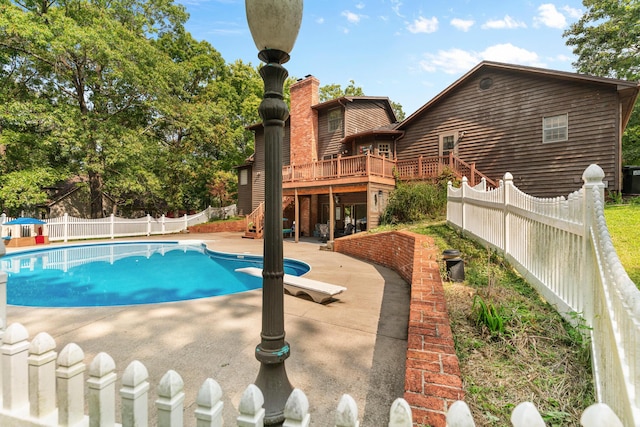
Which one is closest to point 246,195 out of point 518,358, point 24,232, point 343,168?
point 343,168

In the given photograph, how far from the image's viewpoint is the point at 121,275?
954cm

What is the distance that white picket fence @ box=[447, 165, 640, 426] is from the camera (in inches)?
47.2

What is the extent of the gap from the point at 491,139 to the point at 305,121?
10.4 m

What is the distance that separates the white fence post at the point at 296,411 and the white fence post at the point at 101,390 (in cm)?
84

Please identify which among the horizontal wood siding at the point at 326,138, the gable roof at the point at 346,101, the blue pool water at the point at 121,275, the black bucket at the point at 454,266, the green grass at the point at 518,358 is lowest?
the blue pool water at the point at 121,275

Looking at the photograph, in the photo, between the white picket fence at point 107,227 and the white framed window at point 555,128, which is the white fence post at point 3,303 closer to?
the white framed window at point 555,128

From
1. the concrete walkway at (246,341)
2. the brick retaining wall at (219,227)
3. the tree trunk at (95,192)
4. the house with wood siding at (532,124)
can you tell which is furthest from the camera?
the brick retaining wall at (219,227)

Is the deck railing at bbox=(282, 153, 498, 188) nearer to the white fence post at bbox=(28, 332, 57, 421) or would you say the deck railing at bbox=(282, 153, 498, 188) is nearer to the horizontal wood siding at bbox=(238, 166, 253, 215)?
the horizontal wood siding at bbox=(238, 166, 253, 215)

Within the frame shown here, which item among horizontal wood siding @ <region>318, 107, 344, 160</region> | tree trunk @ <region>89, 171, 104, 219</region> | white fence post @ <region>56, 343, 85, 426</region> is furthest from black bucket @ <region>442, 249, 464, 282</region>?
tree trunk @ <region>89, 171, 104, 219</region>

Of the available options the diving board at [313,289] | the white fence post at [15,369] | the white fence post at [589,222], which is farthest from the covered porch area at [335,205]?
the white fence post at [15,369]

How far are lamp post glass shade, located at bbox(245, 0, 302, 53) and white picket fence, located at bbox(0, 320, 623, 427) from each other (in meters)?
1.78

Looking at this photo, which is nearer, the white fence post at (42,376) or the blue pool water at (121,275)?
the white fence post at (42,376)

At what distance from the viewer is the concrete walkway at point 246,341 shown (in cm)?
261

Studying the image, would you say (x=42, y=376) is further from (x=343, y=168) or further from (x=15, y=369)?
(x=343, y=168)
